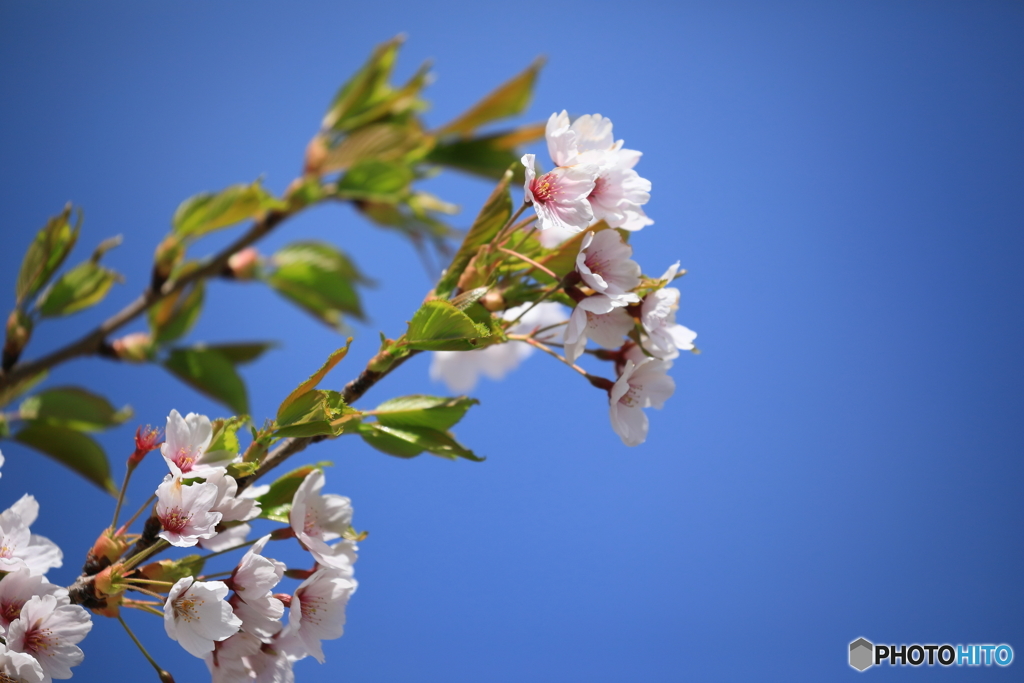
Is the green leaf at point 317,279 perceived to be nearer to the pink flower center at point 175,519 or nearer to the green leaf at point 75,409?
the green leaf at point 75,409

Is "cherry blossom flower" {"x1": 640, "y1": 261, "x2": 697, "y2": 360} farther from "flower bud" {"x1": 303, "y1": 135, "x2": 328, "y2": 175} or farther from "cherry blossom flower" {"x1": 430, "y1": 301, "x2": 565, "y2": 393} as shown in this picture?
"flower bud" {"x1": 303, "y1": 135, "x2": 328, "y2": 175}

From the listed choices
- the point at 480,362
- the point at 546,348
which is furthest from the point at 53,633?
the point at 480,362

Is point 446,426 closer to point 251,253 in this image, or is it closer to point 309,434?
point 309,434

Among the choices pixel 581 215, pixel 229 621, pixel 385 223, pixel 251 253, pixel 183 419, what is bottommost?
pixel 229 621

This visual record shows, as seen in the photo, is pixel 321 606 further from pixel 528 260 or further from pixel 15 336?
pixel 15 336

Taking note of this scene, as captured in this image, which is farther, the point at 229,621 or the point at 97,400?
the point at 97,400

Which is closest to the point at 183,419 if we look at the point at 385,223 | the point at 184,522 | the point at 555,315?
the point at 184,522

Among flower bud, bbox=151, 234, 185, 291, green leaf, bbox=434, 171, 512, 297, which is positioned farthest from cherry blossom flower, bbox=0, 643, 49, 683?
flower bud, bbox=151, 234, 185, 291
